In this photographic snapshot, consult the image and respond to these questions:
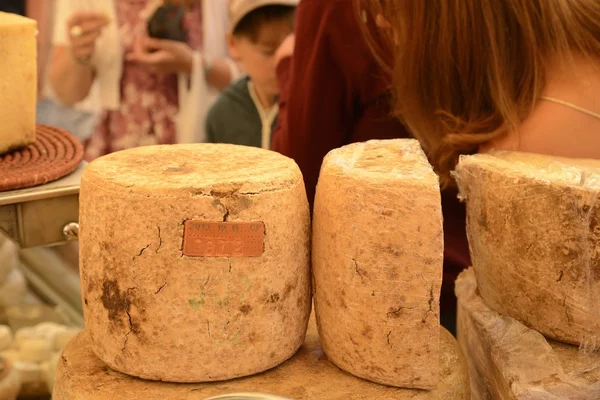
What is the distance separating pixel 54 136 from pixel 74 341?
23.1 inches

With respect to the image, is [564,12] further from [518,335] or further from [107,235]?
[107,235]

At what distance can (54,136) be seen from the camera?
5.88 ft

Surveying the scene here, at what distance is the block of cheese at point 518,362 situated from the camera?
4.24 ft

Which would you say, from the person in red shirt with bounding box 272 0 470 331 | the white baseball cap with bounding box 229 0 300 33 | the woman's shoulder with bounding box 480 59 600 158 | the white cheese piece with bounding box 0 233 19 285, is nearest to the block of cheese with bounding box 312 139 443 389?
the woman's shoulder with bounding box 480 59 600 158

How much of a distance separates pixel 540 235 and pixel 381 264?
0.32 metres

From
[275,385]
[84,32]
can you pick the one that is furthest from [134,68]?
[275,385]

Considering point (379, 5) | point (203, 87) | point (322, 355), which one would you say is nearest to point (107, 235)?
point (322, 355)

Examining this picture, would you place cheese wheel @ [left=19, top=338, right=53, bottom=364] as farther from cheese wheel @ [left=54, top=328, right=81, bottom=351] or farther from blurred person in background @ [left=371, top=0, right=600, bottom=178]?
blurred person in background @ [left=371, top=0, right=600, bottom=178]

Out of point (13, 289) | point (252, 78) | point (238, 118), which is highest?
point (252, 78)

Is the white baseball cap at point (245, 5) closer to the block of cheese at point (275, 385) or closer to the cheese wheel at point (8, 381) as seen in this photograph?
the cheese wheel at point (8, 381)

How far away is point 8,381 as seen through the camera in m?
1.68

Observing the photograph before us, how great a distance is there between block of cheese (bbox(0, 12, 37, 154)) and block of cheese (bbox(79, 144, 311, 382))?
1.54 feet

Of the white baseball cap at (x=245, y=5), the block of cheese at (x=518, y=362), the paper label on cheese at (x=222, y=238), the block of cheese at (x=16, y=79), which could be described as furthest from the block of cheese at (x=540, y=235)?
the white baseball cap at (x=245, y=5)

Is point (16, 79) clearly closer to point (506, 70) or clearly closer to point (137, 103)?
point (506, 70)
